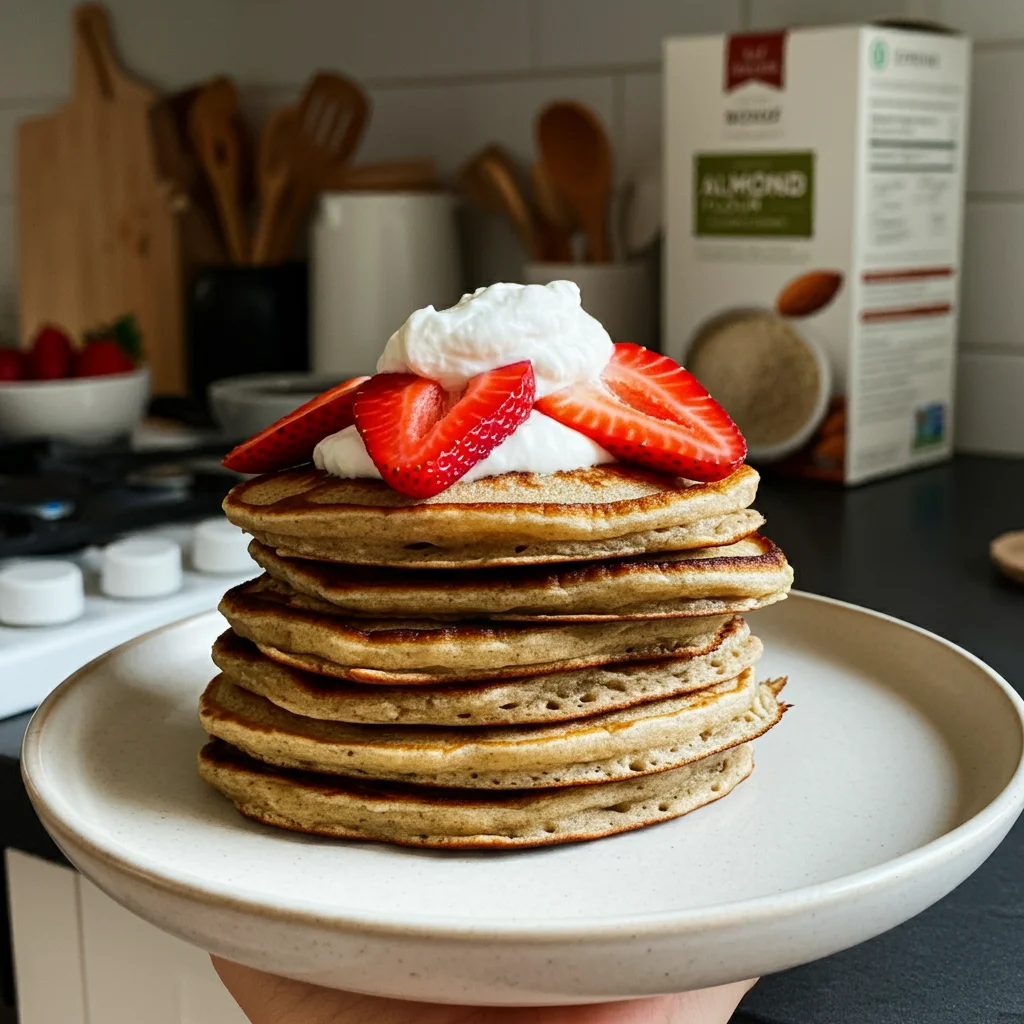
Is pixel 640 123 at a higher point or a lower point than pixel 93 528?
higher

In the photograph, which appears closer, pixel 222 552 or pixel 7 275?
pixel 222 552

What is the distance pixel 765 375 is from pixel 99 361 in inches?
31.3

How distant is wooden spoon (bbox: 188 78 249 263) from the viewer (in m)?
1.98

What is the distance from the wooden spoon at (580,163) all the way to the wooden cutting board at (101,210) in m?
0.66

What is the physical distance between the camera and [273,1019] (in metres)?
0.56

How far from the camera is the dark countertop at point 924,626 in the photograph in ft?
1.79

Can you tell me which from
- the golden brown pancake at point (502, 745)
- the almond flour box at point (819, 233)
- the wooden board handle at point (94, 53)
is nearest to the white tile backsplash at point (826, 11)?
the almond flour box at point (819, 233)

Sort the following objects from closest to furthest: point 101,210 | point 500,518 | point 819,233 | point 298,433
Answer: point 500,518, point 298,433, point 819,233, point 101,210

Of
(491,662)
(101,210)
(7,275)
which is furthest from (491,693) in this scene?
(7,275)

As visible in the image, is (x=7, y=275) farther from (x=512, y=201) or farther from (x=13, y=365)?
(x=512, y=201)

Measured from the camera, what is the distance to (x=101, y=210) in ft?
6.91

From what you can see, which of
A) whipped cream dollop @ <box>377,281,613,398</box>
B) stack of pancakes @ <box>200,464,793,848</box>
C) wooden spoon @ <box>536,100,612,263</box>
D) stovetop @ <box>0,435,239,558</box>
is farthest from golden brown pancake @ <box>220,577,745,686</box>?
wooden spoon @ <box>536,100,612,263</box>

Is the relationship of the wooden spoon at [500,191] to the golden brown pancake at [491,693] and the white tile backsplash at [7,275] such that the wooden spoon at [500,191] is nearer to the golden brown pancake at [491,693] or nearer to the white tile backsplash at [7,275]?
the white tile backsplash at [7,275]

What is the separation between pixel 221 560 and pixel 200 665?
0.28 metres
